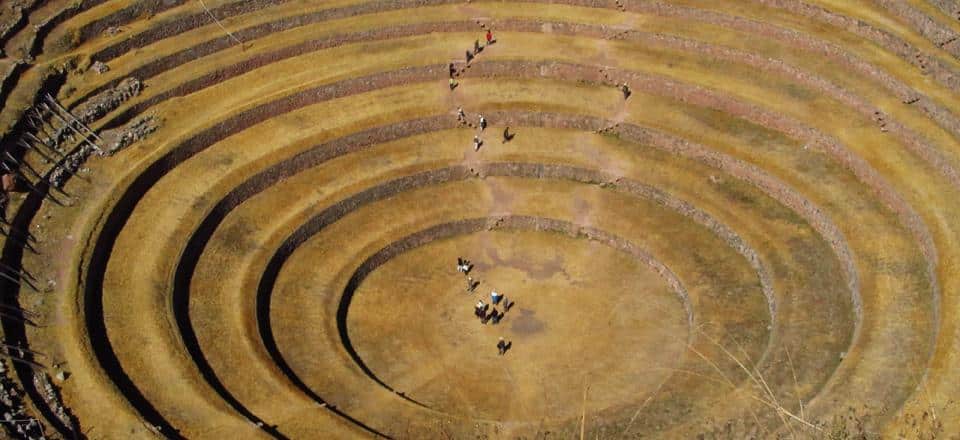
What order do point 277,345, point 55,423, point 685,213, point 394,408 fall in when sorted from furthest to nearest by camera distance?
1. point 685,213
2. point 277,345
3. point 394,408
4. point 55,423

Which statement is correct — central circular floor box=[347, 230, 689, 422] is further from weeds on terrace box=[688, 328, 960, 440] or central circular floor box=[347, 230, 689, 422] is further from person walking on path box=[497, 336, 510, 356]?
weeds on terrace box=[688, 328, 960, 440]

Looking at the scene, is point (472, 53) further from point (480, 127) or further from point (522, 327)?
point (522, 327)

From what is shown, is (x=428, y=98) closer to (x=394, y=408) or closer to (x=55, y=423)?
(x=394, y=408)

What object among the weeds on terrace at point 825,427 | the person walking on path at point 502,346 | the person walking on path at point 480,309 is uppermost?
the person walking on path at point 480,309

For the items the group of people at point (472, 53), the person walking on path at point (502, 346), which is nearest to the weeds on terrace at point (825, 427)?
the person walking on path at point (502, 346)

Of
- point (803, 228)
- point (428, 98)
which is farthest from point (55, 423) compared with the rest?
point (803, 228)

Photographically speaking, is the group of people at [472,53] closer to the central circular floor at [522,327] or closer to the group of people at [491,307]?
the central circular floor at [522,327]

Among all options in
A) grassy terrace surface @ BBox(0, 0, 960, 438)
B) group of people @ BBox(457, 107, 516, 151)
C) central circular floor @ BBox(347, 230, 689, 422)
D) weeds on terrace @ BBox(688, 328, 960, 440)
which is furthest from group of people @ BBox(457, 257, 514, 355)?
weeds on terrace @ BBox(688, 328, 960, 440)
